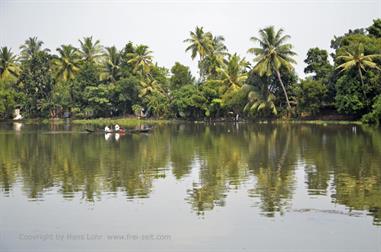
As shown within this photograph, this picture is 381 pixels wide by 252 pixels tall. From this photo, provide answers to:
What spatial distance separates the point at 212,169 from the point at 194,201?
5679 millimetres

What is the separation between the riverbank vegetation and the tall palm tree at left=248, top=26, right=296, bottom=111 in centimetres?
9

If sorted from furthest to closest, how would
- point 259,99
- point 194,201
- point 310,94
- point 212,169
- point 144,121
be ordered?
1. point 144,121
2. point 259,99
3. point 310,94
4. point 212,169
5. point 194,201

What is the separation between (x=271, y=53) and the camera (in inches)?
2082

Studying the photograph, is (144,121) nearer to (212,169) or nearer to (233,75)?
(233,75)

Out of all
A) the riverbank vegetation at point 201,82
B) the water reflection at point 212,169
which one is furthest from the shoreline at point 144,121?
the water reflection at point 212,169

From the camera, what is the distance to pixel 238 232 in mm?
11836

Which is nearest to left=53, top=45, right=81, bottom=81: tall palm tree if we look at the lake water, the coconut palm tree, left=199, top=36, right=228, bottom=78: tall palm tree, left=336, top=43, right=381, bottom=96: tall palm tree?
left=199, top=36, right=228, bottom=78: tall palm tree

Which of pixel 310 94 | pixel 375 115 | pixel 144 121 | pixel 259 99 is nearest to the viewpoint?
pixel 375 115

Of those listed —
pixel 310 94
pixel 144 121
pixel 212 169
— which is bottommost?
pixel 212 169

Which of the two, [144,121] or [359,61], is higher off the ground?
[359,61]

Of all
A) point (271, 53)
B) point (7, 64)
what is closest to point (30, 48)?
point (7, 64)

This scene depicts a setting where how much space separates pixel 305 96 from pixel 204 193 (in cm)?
3937

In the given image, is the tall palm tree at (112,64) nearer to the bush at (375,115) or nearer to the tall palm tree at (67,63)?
the tall palm tree at (67,63)

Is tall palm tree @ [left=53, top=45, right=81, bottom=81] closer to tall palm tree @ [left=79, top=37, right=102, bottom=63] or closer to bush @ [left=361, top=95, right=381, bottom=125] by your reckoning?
tall palm tree @ [left=79, top=37, right=102, bottom=63]
